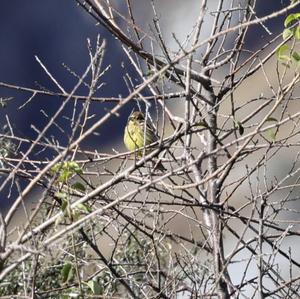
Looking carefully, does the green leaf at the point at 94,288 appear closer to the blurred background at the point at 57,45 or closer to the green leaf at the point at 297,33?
the green leaf at the point at 297,33

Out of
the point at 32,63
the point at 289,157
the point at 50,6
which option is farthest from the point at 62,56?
the point at 289,157

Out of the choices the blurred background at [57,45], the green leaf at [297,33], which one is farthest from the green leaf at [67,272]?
the blurred background at [57,45]

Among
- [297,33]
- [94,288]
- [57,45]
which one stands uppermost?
[57,45]

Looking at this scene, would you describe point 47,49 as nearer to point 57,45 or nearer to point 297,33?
point 57,45

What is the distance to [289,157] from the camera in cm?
1073

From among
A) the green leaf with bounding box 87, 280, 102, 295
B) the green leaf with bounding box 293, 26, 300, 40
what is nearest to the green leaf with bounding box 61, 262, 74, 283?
the green leaf with bounding box 87, 280, 102, 295

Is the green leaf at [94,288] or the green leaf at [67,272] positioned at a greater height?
the green leaf at [67,272]

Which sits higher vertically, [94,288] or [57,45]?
[57,45]

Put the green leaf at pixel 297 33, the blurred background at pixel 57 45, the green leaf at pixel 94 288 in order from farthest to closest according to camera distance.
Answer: the blurred background at pixel 57 45, the green leaf at pixel 297 33, the green leaf at pixel 94 288

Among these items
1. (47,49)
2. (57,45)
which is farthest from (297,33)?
(47,49)

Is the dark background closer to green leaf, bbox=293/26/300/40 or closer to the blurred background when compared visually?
the blurred background

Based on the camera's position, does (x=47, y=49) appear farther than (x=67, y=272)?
Yes

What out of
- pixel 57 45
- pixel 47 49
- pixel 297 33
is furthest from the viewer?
pixel 47 49

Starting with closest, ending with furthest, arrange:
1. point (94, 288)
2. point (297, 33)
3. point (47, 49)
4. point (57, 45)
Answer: point (94, 288) → point (297, 33) → point (57, 45) → point (47, 49)
